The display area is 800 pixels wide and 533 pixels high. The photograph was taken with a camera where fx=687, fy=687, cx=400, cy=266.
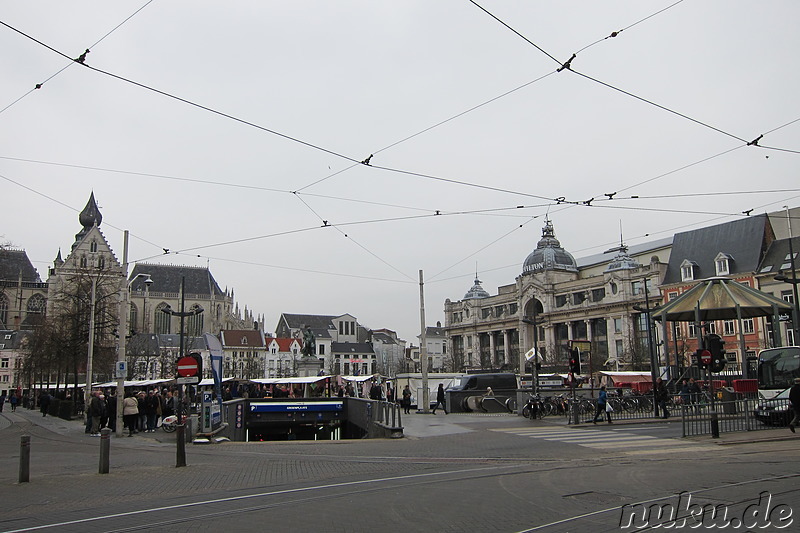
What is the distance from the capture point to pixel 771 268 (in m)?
73.4

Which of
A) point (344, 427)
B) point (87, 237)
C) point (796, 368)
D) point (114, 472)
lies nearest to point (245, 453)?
point (114, 472)

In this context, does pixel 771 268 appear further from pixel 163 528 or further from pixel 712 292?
pixel 163 528

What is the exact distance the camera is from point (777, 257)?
74.1 meters

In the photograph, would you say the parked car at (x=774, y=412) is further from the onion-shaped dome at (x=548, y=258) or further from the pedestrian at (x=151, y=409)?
the onion-shaped dome at (x=548, y=258)

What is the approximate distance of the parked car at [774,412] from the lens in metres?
22.5

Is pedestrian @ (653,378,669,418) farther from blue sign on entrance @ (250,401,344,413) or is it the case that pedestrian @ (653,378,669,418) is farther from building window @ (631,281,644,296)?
building window @ (631,281,644,296)

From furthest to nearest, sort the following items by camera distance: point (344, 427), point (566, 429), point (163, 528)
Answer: point (344, 427) < point (566, 429) < point (163, 528)

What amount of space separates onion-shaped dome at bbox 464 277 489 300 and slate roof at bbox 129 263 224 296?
51808 millimetres

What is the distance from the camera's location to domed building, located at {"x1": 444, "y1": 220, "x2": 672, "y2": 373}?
99.3m

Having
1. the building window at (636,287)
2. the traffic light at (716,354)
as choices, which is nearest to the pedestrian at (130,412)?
the traffic light at (716,354)

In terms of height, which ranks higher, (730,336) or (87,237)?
(87,237)

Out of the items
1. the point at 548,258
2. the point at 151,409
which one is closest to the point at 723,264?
the point at 548,258

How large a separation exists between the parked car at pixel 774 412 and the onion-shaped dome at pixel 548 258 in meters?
96.5

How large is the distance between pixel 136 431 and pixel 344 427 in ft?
33.0
